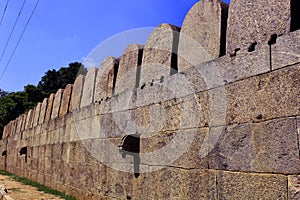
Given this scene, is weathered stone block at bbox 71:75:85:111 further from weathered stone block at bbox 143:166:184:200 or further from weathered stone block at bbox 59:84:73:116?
weathered stone block at bbox 143:166:184:200

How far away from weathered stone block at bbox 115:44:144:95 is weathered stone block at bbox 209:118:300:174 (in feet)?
6.20

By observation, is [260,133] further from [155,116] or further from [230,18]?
[155,116]

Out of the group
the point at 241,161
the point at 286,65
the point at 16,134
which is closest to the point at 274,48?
the point at 286,65

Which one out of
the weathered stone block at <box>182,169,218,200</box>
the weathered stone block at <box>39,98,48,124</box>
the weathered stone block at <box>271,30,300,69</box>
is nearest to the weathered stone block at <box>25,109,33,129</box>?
the weathered stone block at <box>39,98,48,124</box>

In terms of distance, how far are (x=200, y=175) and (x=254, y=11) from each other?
152 centimetres

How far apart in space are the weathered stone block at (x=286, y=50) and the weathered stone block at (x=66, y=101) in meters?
5.43

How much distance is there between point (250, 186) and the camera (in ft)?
8.48

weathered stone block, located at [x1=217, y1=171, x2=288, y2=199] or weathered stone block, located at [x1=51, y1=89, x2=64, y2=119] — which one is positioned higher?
weathered stone block, located at [x1=51, y1=89, x2=64, y2=119]

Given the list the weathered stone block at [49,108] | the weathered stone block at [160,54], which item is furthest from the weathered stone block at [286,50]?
the weathered stone block at [49,108]

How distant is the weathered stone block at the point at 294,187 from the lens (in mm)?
2252

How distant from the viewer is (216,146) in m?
2.97

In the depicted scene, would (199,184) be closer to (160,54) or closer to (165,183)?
(165,183)

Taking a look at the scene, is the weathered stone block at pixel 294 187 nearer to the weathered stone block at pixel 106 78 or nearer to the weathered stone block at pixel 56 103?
the weathered stone block at pixel 106 78

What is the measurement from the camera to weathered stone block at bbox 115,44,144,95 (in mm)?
4543
